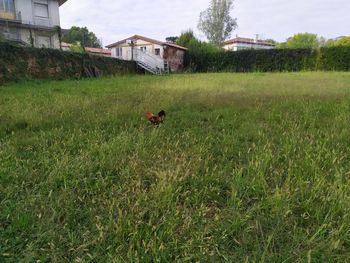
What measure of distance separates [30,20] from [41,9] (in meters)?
1.79

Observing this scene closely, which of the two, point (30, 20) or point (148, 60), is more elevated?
point (30, 20)

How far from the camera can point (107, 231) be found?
72.3 inches

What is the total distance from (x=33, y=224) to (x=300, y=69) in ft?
91.0

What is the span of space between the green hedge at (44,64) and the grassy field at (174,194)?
918cm

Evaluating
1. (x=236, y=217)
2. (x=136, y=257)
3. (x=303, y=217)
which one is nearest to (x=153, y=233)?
(x=136, y=257)

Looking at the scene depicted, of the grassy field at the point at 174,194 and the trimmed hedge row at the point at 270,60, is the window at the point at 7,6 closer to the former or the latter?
the trimmed hedge row at the point at 270,60

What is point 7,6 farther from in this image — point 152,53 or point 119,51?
point 152,53

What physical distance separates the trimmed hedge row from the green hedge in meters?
13.2

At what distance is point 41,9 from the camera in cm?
2653

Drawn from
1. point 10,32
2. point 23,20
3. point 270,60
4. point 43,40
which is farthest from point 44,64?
point 270,60

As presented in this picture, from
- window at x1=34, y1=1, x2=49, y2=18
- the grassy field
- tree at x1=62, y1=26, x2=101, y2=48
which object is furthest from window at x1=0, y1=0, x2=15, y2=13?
tree at x1=62, y1=26, x2=101, y2=48

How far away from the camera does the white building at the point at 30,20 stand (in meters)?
24.4

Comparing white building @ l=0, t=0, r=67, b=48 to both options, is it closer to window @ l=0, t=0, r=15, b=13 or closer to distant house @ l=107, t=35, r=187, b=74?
window @ l=0, t=0, r=15, b=13

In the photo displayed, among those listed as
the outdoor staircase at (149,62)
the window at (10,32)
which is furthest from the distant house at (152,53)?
the window at (10,32)
